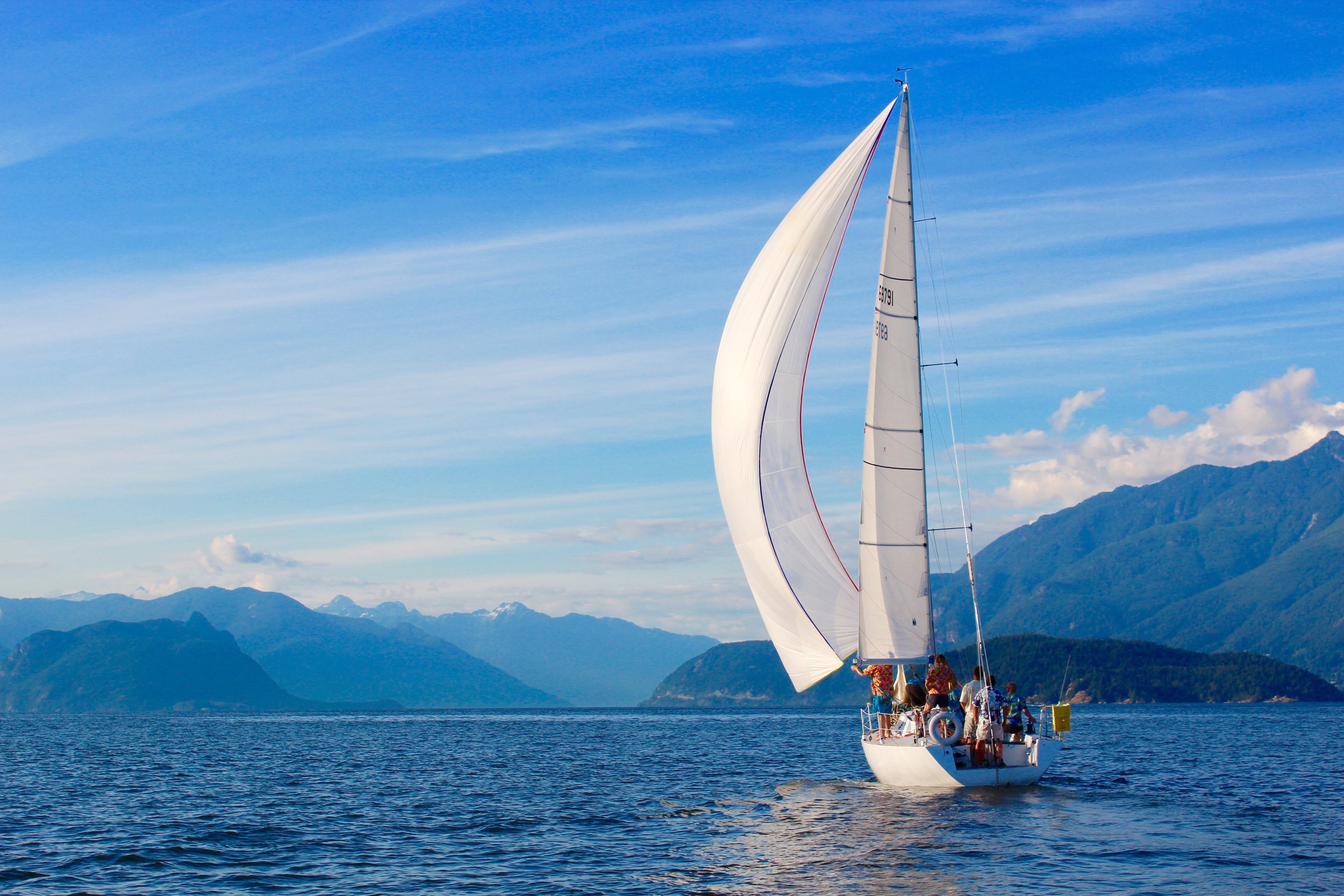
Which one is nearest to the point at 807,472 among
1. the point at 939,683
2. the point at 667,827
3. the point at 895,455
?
the point at 895,455

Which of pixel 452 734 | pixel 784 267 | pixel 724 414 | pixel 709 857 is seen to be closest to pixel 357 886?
pixel 709 857

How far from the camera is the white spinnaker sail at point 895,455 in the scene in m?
32.0

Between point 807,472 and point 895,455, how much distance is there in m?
2.51

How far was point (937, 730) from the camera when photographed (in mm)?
30719

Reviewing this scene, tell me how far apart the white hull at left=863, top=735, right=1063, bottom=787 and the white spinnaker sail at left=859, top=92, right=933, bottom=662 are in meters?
2.50

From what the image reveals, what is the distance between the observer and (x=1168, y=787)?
127 feet

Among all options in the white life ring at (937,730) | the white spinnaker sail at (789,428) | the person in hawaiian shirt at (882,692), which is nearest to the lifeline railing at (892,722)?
the person in hawaiian shirt at (882,692)

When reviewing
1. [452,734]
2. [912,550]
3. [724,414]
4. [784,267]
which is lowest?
[452,734]

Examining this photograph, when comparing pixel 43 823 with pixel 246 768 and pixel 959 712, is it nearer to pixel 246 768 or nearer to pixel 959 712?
pixel 246 768

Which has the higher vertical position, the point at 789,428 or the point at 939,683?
the point at 789,428

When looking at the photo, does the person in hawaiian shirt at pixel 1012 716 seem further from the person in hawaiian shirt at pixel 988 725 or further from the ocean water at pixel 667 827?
the ocean water at pixel 667 827

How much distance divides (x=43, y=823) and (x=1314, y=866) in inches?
1278

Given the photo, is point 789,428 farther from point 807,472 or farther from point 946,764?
point 946,764

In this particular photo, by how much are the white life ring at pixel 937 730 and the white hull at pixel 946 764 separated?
0.14 meters
